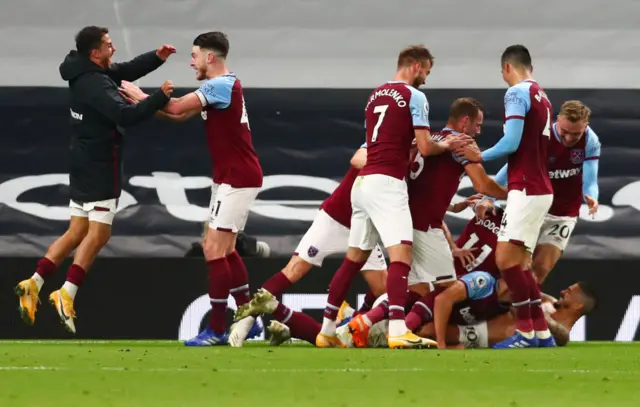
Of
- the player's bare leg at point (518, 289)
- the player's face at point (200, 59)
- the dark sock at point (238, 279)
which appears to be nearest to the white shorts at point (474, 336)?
the player's bare leg at point (518, 289)

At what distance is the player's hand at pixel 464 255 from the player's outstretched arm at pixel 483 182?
41 centimetres

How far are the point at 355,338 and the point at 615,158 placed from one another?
396 cm

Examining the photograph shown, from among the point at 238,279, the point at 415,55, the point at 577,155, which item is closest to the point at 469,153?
the point at 415,55

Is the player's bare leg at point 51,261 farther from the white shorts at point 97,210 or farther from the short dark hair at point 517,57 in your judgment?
the short dark hair at point 517,57

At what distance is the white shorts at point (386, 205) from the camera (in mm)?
7387

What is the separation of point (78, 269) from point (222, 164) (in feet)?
4.44

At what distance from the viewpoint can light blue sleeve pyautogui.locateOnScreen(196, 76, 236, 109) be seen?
771 centimetres

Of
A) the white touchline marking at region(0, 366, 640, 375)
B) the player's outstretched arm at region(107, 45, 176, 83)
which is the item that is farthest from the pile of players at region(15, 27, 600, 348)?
the white touchline marking at region(0, 366, 640, 375)

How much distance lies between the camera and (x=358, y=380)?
16.5ft

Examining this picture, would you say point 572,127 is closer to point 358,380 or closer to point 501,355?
point 501,355

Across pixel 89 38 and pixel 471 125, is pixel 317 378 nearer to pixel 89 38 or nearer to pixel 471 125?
pixel 471 125

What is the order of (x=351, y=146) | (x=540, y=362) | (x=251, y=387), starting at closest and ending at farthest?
(x=251, y=387) → (x=540, y=362) → (x=351, y=146)

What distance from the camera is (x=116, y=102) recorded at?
8.29 metres

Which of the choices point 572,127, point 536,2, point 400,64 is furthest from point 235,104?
point 536,2
